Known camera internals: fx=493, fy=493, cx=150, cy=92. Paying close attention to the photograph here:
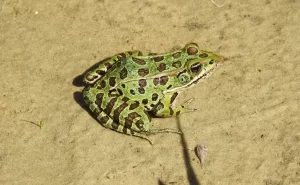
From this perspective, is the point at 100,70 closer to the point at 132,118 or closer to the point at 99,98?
the point at 99,98

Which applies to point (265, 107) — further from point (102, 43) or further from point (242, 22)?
point (102, 43)

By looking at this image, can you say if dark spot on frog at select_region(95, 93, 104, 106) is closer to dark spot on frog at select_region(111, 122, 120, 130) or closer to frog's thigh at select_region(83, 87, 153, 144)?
frog's thigh at select_region(83, 87, 153, 144)

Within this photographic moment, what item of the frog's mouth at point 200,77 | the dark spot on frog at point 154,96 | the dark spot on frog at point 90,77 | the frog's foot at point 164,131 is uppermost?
the dark spot on frog at point 90,77

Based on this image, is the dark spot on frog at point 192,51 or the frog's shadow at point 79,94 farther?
the frog's shadow at point 79,94

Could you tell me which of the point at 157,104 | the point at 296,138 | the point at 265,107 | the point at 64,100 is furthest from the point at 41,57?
the point at 296,138

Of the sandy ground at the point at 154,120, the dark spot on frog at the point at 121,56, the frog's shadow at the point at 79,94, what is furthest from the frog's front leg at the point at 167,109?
the frog's shadow at the point at 79,94

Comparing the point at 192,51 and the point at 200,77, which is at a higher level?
the point at 192,51

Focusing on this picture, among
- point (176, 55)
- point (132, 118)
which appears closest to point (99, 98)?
point (132, 118)

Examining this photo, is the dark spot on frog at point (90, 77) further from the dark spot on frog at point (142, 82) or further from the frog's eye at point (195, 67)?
the frog's eye at point (195, 67)
